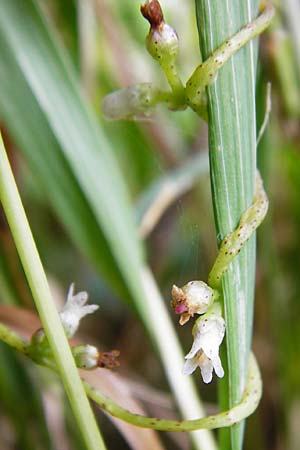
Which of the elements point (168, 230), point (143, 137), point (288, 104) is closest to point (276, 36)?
point (288, 104)

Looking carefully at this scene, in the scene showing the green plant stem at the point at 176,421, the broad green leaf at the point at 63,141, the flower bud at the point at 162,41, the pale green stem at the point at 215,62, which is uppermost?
the broad green leaf at the point at 63,141

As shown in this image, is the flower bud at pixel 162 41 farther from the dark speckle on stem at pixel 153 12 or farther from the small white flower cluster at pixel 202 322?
the small white flower cluster at pixel 202 322

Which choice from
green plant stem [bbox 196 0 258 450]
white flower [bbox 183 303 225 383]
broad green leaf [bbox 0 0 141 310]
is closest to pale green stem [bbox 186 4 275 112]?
green plant stem [bbox 196 0 258 450]

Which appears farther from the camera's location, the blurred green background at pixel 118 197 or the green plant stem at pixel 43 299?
the blurred green background at pixel 118 197

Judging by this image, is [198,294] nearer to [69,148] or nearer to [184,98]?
Result: [184,98]

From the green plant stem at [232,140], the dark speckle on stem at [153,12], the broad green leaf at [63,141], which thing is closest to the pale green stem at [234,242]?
the green plant stem at [232,140]

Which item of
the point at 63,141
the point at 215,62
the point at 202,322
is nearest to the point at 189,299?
the point at 202,322

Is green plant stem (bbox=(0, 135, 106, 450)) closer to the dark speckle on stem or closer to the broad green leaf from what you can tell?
the dark speckle on stem
